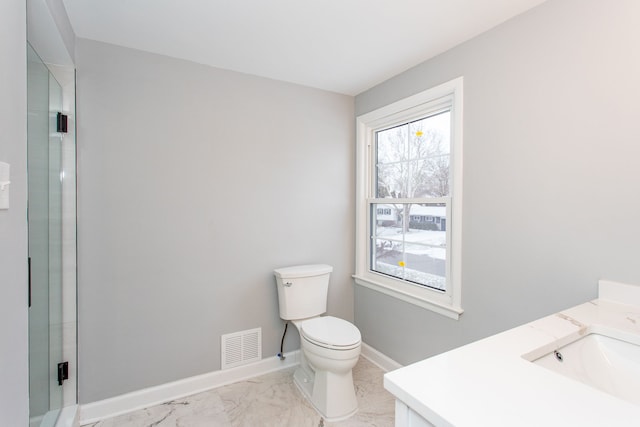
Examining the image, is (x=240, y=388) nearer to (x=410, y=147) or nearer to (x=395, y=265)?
(x=395, y=265)

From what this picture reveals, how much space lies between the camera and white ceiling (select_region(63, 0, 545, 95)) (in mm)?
1575

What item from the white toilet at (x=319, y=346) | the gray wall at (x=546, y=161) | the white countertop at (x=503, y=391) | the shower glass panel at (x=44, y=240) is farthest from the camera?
the white toilet at (x=319, y=346)

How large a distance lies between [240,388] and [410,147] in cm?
214

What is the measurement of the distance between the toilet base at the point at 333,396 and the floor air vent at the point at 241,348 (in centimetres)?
58

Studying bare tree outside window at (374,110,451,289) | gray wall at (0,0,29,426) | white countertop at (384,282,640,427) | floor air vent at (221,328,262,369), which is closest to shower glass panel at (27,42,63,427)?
gray wall at (0,0,29,426)

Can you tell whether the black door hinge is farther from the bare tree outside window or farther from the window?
the bare tree outside window

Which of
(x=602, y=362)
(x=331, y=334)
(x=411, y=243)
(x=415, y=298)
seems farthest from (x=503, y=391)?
(x=411, y=243)

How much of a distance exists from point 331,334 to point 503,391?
1373 millimetres

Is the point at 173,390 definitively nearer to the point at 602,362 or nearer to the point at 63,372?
the point at 63,372

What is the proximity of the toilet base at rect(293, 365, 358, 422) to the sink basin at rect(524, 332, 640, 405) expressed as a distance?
1.30 m

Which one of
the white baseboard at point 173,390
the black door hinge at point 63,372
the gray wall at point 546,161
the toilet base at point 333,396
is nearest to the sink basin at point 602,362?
the gray wall at point 546,161

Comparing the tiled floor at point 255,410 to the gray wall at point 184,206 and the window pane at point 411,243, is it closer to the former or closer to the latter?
the gray wall at point 184,206

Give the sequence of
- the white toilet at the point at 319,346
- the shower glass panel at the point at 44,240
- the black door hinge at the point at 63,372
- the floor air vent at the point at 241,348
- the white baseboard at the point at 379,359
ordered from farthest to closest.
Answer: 1. the white baseboard at the point at 379,359
2. the floor air vent at the point at 241,348
3. the white toilet at the point at 319,346
4. the black door hinge at the point at 63,372
5. the shower glass panel at the point at 44,240

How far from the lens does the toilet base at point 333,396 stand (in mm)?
1905
